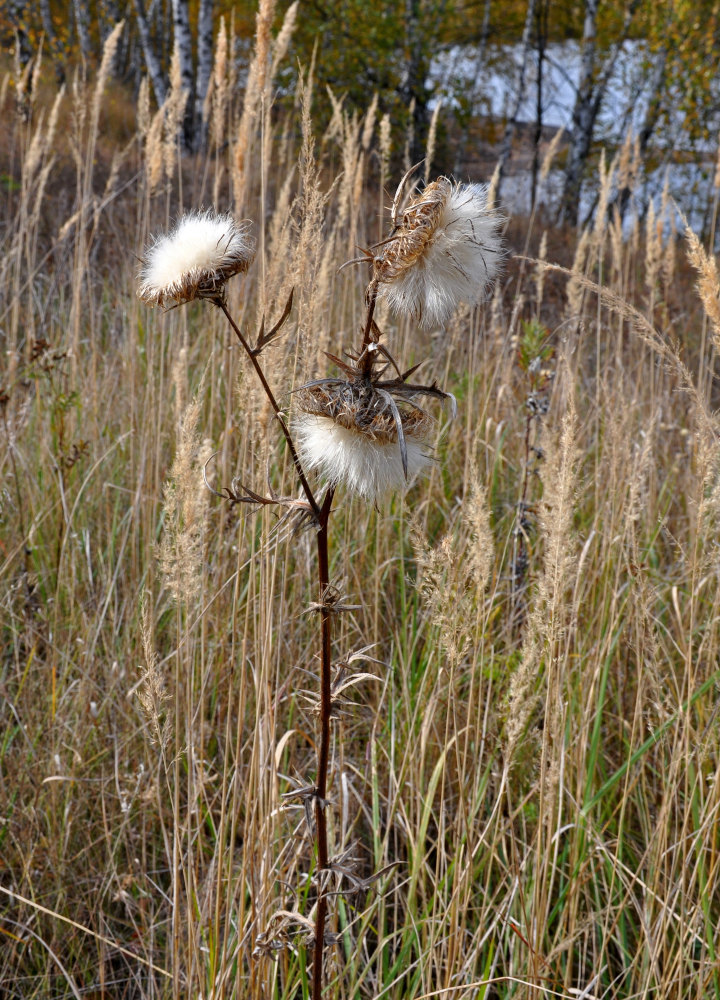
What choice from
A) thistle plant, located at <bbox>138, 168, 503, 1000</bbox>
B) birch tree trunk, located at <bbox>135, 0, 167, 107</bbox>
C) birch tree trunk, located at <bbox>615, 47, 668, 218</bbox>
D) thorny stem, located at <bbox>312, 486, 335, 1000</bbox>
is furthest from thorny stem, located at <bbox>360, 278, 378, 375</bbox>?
birch tree trunk, located at <bbox>615, 47, 668, 218</bbox>

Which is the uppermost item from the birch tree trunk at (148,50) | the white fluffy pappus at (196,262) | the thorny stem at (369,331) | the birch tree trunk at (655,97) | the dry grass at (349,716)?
the birch tree trunk at (655,97)

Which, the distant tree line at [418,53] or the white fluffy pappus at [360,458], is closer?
the white fluffy pappus at [360,458]

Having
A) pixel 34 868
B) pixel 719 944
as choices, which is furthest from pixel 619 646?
pixel 34 868

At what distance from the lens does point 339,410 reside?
60 cm

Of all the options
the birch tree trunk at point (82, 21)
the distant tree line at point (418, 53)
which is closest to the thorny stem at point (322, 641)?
the distant tree line at point (418, 53)

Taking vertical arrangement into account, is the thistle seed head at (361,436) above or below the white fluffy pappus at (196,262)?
below

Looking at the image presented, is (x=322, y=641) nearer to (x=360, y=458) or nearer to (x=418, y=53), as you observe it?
(x=360, y=458)

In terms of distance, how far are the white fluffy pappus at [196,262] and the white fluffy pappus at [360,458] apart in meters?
0.14

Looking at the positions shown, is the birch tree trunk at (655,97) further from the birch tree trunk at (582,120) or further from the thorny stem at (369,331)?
the thorny stem at (369,331)

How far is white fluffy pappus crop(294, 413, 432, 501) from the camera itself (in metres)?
0.62

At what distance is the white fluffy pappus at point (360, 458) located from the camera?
2.03 ft

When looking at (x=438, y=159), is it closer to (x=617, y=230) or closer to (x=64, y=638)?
(x=617, y=230)

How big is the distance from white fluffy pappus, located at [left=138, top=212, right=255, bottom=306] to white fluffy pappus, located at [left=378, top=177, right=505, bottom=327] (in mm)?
139

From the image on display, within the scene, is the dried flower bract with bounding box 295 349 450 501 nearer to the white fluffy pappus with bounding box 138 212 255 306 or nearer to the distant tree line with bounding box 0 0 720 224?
the white fluffy pappus with bounding box 138 212 255 306
